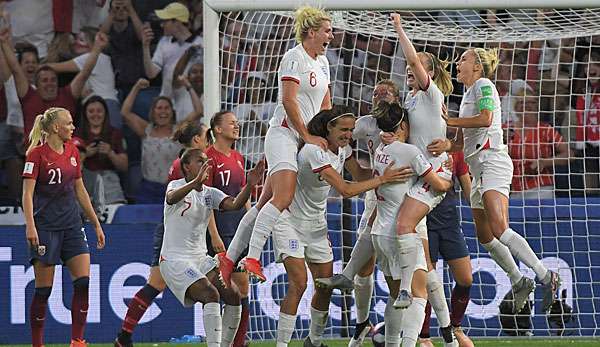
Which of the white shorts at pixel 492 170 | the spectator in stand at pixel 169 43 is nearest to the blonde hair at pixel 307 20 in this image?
the white shorts at pixel 492 170

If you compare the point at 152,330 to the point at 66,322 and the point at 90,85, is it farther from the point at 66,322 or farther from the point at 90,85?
the point at 90,85

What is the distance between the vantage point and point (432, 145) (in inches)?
405

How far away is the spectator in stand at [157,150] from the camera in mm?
16547

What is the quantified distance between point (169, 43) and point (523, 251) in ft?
25.5

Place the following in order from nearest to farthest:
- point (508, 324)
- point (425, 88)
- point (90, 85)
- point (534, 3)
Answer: point (425, 88)
point (534, 3)
point (508, 324)
point (90, 85)

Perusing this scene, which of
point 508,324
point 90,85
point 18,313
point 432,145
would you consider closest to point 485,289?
point 508,324

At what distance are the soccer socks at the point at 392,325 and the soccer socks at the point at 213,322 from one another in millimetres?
1294

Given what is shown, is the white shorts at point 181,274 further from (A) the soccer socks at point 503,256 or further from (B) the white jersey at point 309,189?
(A) the soccer socks at point 503,256

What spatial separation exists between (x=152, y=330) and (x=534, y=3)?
5.02m

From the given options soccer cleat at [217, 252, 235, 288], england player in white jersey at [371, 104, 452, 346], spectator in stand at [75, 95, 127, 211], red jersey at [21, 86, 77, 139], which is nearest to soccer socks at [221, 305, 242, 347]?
soccer cleat at [217, 252, 235, 288]

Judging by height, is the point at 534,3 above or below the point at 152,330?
above

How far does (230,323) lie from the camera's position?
1073 cm

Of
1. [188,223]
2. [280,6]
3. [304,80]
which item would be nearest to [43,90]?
[280,6]

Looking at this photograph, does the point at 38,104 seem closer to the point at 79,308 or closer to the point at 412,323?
the point at 79,308
